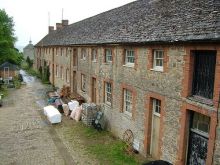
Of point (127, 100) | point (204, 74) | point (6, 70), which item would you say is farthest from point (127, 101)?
point (6, 70)

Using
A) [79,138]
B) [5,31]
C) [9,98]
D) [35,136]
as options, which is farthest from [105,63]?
[5,31]

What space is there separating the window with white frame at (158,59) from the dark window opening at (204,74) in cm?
223

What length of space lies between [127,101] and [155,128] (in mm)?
3061

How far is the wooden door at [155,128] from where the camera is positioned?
43.1ft

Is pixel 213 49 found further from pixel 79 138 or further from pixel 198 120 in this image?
pixel 79 138

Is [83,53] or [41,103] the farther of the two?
[41,103]

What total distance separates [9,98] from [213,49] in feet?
83.4

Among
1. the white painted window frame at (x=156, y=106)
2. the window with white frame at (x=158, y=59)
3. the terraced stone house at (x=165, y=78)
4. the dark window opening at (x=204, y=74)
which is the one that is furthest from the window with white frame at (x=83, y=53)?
the dark window opening at (x=204, y=74)

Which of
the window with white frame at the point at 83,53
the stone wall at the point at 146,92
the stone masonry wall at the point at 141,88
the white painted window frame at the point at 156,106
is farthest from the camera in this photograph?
the window with white frame at the point at 83,53

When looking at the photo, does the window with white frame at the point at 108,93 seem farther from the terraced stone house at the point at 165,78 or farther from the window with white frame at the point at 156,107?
the window with white frame at the point at 156,107

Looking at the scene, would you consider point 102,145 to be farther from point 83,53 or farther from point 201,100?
point 83,53

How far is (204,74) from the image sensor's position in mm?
10148

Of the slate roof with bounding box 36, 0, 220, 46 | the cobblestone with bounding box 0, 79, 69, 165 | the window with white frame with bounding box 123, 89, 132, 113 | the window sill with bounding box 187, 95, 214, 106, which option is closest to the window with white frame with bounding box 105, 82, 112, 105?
the window with white frame with bounding box 123, 89, 132, 113

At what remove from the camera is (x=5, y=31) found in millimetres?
46312
